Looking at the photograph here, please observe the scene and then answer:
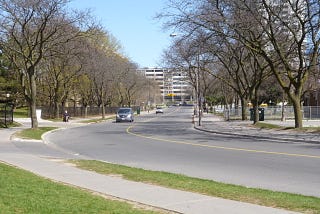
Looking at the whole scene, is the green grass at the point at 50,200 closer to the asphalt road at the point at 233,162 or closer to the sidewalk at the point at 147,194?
the sidewalk at the point at 147,194

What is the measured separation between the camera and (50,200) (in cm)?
779

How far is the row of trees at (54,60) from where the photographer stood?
107ft

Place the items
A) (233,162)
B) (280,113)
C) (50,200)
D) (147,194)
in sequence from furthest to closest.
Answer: (280,113) → (233,162) → (147,194) → (50,200)

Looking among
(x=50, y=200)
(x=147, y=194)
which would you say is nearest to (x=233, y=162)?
(x=147, y=194)

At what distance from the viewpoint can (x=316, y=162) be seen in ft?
51.2

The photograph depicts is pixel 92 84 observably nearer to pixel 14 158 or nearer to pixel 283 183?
pixel 14 158

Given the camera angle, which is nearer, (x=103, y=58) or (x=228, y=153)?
(x=228, y=153)

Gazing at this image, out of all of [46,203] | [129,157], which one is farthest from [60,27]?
[46,203]

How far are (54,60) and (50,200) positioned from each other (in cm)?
4879

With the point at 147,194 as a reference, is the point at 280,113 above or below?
above

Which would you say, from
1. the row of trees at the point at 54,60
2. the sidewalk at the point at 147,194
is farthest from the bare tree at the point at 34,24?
the sidewalk at the point at 147,194

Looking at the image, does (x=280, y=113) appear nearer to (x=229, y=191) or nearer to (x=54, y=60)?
(x=54, y=60)

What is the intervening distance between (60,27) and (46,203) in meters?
27.2

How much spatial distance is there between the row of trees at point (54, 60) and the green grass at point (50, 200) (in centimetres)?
2407
